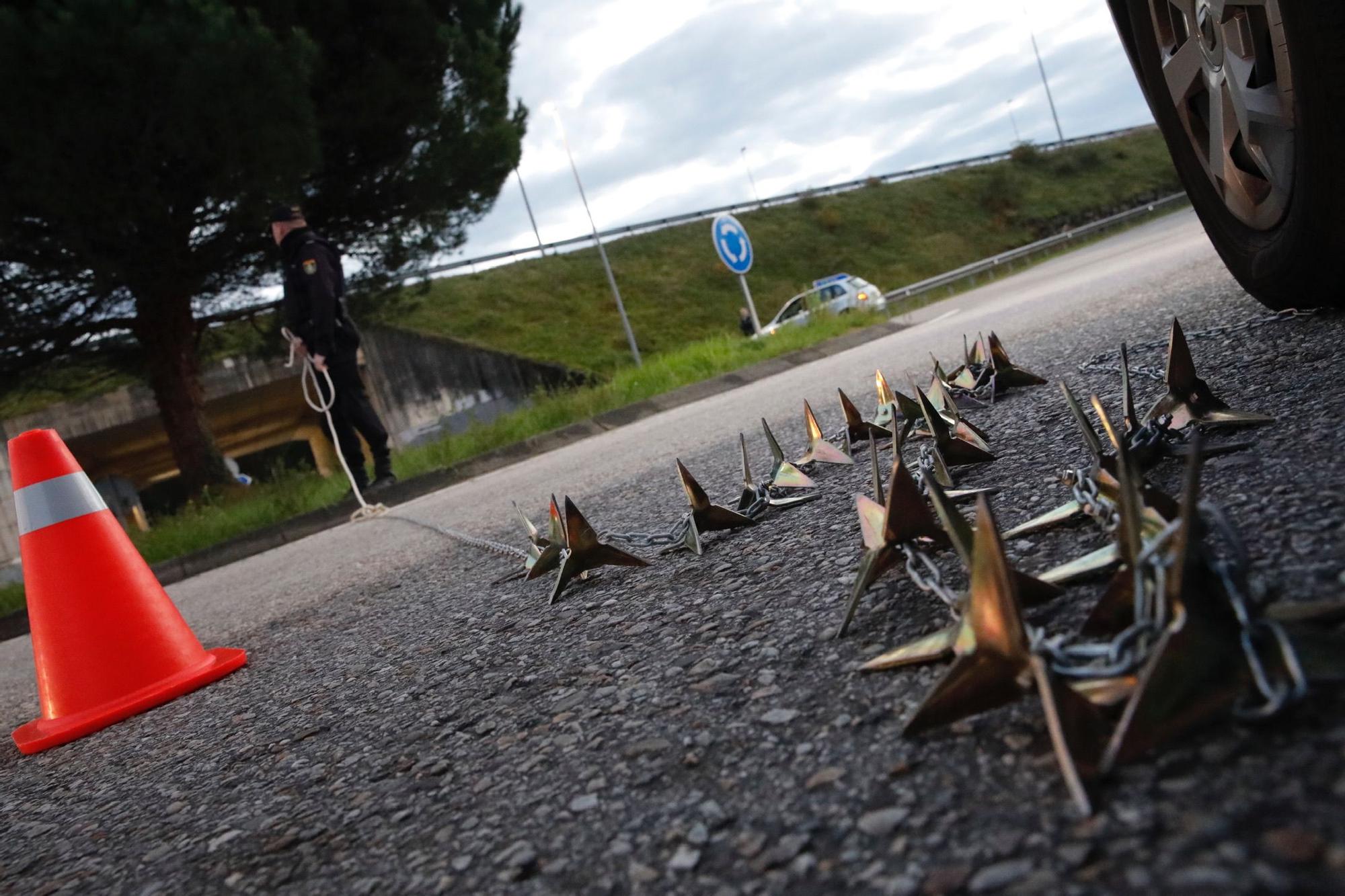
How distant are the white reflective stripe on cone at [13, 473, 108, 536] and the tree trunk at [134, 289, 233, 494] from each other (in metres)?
14.1

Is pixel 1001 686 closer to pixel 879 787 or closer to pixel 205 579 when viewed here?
pixel 879 787

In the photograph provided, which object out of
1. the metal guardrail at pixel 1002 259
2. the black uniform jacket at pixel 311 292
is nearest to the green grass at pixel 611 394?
the black uniform jacket at pixel 311 292

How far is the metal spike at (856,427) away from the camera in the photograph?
378cm

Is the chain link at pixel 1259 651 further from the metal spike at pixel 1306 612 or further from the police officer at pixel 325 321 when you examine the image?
the police officer at pixel 325 321

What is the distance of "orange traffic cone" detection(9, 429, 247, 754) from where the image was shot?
126 inches

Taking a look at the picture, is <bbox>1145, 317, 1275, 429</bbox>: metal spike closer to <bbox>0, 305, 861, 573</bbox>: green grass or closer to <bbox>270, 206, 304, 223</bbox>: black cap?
<bbox>270, 206, 304, 223</bbox>: black cap

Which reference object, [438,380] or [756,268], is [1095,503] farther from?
[756,268]

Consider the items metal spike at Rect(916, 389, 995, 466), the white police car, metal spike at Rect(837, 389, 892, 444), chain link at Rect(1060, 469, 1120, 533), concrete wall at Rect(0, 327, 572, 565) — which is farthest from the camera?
the white police car

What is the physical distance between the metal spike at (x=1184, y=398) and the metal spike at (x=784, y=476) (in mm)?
1179

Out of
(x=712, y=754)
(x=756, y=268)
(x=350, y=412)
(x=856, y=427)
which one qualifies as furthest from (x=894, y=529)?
(x=756, y=268)

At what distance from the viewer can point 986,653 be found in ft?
4.09

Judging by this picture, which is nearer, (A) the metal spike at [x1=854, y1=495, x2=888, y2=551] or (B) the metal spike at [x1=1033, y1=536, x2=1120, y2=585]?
(B) the metal spike at [x1=1033, y1=536, x2=1120, y2=585]

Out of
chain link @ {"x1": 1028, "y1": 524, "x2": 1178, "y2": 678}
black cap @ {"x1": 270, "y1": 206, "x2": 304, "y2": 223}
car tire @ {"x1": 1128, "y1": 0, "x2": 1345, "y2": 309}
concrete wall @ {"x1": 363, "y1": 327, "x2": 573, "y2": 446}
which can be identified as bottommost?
chain link @ {"x1": 1028, "y1": 524, "x2": 1178, "y2": 678}

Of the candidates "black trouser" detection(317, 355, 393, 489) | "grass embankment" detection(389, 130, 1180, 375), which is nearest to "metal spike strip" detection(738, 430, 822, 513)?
"black trouser" detection(317, 355, 393, 489)
